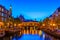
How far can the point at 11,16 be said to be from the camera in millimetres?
104812

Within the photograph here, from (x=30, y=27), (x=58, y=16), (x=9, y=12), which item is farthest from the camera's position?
(x=30, y=27)

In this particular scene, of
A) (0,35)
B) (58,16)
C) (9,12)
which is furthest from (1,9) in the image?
(0,35)

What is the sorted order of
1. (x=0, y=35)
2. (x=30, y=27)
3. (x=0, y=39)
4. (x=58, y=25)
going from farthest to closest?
1. (x=30, y=27)
2. (x=58, y=25)
3. (x=0, y=35)
4. (x=0, y=39)

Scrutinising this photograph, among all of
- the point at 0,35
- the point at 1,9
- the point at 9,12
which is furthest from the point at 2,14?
the point at 0,35

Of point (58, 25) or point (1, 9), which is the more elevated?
A: point (1, 9)

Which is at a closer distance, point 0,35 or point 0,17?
point 0,35

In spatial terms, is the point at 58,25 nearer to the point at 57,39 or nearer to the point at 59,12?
the point at 59,12

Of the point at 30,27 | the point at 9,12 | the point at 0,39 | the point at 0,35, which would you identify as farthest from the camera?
the point at 30,27

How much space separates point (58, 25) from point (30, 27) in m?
68.7

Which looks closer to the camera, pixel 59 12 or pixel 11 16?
pixel 59 12

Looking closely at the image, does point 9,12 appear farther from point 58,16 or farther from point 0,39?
point 0,39

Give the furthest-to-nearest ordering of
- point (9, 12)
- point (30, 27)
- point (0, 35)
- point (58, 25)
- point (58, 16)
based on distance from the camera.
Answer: point (30, 27), point (9, 12), point (58, 16), point (58, 25), point (0, 35)

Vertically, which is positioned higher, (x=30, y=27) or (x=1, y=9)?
(x=1, y=9)

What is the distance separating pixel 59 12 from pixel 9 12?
34.9 m
